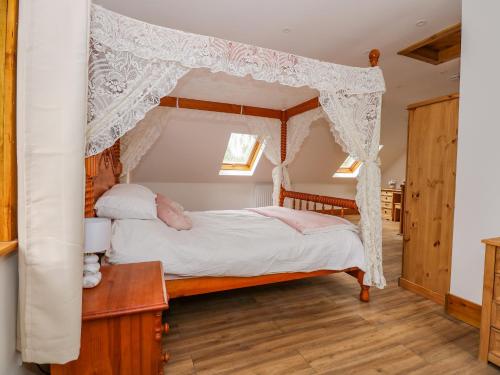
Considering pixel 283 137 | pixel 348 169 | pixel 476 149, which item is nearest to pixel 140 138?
pixel 283 137

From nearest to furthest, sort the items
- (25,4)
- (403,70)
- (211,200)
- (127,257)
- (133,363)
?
(25,4), (133,363), (127,257), (403,70), (211,200)

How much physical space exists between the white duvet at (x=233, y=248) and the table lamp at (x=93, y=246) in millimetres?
395

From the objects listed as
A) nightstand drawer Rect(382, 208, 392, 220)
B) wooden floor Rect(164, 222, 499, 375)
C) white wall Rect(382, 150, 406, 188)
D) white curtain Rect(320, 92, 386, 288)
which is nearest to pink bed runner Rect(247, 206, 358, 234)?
white curtain Rect(320, 92, 386, 288)

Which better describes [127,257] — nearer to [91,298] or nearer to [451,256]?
[91,298]

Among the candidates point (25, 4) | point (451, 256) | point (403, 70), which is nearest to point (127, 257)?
point (25, 4)

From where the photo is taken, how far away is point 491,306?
1.72 meters

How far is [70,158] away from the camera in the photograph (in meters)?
1.09

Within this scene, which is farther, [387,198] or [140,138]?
[387,198]

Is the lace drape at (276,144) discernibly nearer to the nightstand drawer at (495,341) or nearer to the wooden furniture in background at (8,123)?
the nightstand drawer at (495,341)

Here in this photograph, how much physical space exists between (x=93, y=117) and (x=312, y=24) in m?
2.09

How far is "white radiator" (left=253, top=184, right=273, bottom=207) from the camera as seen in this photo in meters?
6.10

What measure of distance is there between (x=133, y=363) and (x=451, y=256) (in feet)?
8.54

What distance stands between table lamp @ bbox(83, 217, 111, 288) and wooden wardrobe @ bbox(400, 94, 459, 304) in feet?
9.18

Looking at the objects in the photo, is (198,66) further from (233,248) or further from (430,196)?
(430,196)
